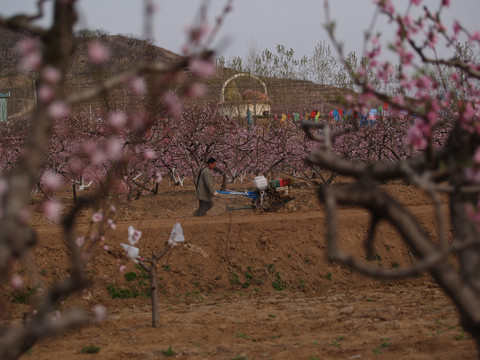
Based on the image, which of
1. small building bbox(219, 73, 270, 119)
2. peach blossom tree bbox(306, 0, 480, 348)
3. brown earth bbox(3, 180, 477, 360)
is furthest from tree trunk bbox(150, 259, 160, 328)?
small building bbox(219, 73, 270, 119)

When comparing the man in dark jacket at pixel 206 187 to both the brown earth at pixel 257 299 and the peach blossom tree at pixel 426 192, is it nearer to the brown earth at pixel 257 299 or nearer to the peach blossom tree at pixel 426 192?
the brown earth at pixel 257 299

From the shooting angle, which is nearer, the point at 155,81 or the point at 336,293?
the point at 155,81

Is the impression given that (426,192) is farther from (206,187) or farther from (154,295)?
(206,187)

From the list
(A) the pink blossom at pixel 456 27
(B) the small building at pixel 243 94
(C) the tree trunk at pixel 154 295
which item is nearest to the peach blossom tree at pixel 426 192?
(A) the pink blossom at pixel 456 27

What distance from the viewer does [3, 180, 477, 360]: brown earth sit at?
28.7 ft

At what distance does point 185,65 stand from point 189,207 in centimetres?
1829

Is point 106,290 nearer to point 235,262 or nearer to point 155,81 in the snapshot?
point 235,262

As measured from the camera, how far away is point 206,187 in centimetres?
1683

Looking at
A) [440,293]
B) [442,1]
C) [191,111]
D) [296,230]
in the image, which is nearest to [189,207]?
[191,111]

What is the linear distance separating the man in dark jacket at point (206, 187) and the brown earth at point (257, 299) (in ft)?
2.72

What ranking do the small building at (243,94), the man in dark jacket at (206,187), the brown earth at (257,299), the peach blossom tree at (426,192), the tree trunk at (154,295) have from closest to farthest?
the peach blossom tree at (426,192) < the brown earth at (257,299) < the tree trunk at (154,295) < the man in dark jacket at (206,187) < the small building at (243,94)

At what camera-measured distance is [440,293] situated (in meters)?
12.5

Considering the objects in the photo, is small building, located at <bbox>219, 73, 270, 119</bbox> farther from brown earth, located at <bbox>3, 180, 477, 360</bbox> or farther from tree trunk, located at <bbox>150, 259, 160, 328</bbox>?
tree trunk, located at <bbox>150, 259, 160, 328</bbox>

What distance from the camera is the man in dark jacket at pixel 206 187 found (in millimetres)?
16448
